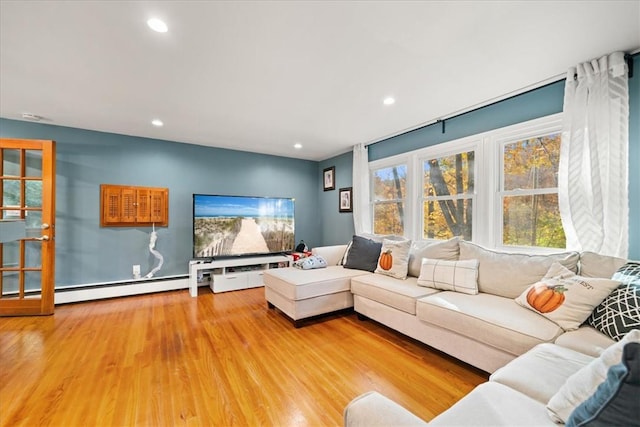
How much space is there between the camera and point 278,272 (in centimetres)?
318

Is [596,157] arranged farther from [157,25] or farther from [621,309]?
[157,25]

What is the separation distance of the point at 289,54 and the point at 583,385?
7.57ft

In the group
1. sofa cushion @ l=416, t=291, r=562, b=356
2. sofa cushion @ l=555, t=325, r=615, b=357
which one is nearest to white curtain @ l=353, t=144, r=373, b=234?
sofa cushion @ l=416, t=291, r=562, b=356

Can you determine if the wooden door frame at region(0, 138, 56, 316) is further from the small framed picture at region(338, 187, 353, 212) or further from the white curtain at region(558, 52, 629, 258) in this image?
the white curtain at region(558, 52, 629, 258)

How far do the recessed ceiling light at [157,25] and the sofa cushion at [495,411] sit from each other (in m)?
2.41

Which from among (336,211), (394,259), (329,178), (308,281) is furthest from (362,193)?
(308,281)

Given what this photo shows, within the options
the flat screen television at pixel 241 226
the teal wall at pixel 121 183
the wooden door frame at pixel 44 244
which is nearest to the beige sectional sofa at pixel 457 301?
the flat screen television at pixel 241 226

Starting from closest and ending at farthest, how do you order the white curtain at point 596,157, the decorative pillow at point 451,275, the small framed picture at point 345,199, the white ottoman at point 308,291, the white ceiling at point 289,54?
the white ceiling at point 289,54
the white curtain at point 596,157
the decorative pillow at point 451,275
the white ottoman at point 308,291
the small framed picture at point 345,199

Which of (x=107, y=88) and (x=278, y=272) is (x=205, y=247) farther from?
(x=107, y=88)

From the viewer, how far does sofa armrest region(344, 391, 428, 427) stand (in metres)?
0.78

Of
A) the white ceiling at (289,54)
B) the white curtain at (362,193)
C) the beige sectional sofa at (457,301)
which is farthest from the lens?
the white curtain at (362,193)

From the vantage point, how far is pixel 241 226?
4438mm

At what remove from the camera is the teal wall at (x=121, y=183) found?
139 inches

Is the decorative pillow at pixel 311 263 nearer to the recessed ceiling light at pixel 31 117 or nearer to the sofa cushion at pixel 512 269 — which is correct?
the sofa cushion at pixel 512 269
